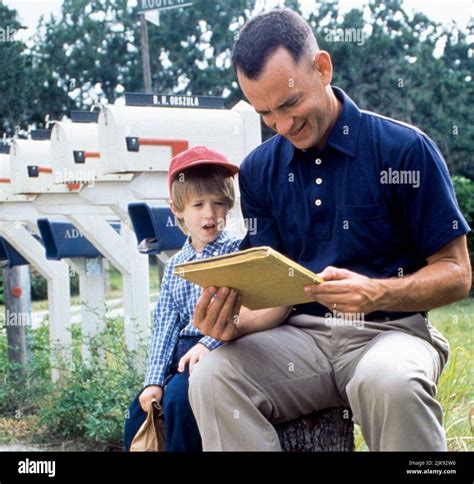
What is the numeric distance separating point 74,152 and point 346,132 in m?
2.85

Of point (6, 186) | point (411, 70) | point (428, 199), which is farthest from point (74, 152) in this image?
point (411, 70)

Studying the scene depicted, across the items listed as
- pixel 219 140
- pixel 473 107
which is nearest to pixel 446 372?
pixel 219 140

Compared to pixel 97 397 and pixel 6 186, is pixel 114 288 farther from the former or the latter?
pixel 97 397

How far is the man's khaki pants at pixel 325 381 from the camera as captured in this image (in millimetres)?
2428

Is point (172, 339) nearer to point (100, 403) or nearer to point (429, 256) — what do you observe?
point (429, 256)

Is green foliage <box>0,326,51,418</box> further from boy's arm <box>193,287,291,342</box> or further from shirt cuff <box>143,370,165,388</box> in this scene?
boy's arm <box>193,287,291,342</box>

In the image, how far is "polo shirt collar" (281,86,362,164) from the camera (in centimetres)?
277

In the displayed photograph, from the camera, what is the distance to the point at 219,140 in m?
4.63

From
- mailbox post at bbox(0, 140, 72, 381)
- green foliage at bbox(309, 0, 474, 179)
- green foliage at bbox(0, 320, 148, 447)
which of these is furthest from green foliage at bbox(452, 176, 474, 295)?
green foliage at bbox(0, 320, 148, 447)

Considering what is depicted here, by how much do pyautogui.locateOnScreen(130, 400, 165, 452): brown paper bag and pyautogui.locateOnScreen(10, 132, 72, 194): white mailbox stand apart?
10.4ft

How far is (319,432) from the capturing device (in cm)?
292

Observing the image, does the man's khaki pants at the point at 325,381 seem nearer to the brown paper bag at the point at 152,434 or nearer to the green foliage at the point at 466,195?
the brown paper bag at the point at 152,434

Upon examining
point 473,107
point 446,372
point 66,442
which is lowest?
point 66,442
